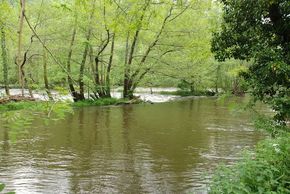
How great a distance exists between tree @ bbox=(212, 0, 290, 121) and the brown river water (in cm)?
269

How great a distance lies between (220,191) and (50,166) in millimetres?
6381

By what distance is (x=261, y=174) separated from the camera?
20.1 ft

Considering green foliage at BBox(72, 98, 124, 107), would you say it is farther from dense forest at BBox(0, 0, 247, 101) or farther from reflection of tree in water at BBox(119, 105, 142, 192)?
reflection of tree in water at BBox(119, 105, 142, 192)

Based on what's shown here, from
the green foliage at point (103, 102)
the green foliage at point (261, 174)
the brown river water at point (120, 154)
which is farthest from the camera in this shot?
the green foliage at point (103, 102)

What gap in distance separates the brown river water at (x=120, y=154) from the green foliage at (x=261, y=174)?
2.21m

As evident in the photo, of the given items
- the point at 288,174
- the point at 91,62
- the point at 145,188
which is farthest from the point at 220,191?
the point at 91,62

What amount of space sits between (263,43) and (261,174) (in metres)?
5.96

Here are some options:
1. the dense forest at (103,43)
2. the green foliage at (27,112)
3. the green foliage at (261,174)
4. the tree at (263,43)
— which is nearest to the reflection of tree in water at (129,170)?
the green foliage at (261,174)

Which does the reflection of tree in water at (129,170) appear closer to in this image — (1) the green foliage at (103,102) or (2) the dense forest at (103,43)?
(1) the green foliage at (103,102)

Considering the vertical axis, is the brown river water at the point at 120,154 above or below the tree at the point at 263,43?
below

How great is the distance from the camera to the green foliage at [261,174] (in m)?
5.78

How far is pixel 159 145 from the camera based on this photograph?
14.3 metres

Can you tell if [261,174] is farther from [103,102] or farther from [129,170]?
[103,102]

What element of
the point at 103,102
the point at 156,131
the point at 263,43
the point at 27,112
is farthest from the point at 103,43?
the point at 27,112
